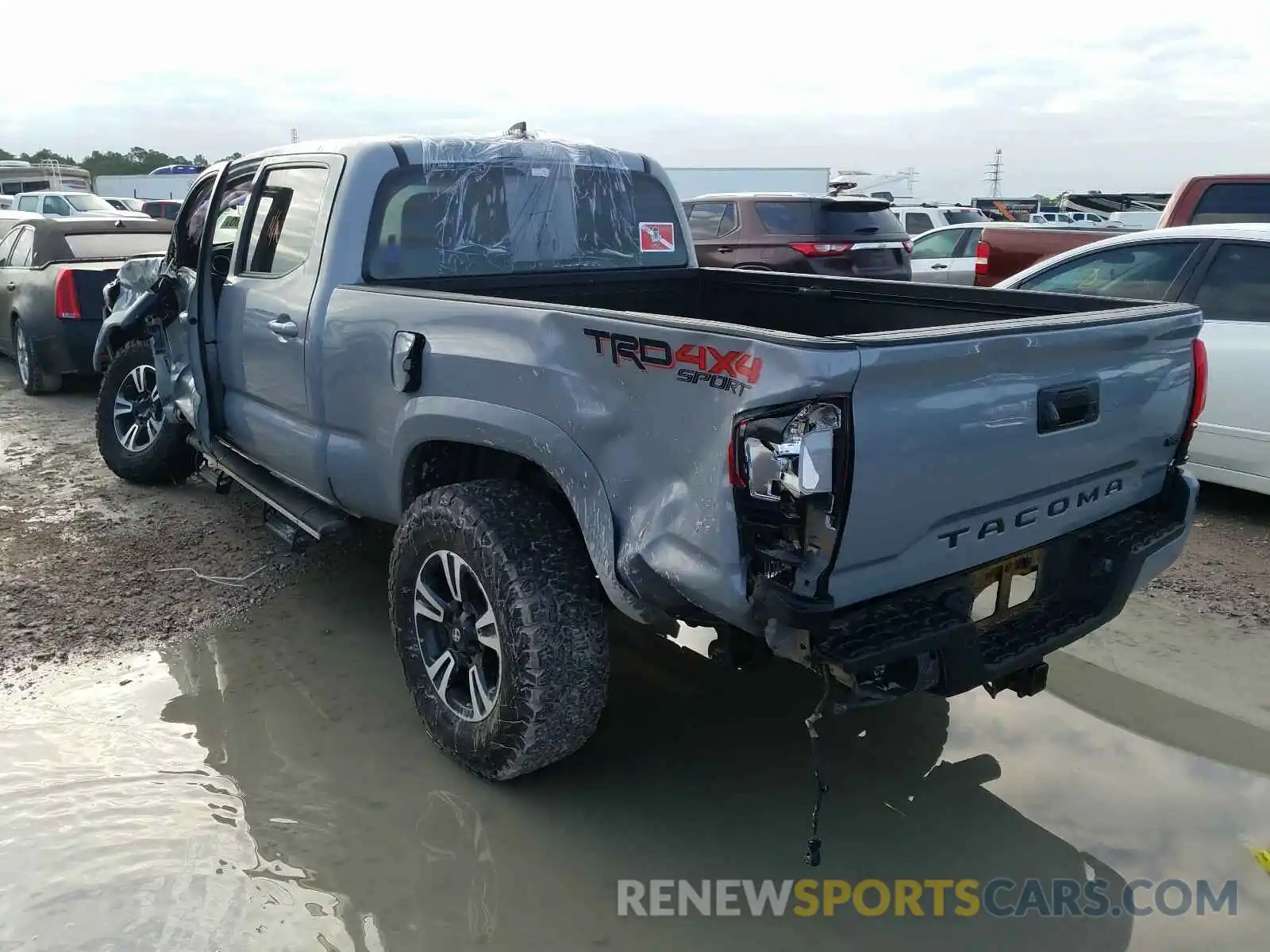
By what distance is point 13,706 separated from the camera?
3.58m

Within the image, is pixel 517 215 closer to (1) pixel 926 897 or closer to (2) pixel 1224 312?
(1) pixel 926 897

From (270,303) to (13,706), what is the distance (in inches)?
68.3

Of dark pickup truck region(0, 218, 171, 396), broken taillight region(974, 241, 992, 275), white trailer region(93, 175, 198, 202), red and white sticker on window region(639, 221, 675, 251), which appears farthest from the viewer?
white trailer region(93, 175, 198, 202)

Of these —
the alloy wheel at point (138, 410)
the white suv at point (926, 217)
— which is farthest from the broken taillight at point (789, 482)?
the white suv at point (926, 217)

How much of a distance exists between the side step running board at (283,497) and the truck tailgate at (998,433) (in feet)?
7.56

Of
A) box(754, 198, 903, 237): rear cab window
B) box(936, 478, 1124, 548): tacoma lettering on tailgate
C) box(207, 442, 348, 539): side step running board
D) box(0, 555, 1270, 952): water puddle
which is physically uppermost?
box(754, 198, 903, 237): rear cab window

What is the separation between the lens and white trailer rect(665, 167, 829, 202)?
87.8 ft

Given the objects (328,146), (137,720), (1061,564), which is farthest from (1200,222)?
(137,720)

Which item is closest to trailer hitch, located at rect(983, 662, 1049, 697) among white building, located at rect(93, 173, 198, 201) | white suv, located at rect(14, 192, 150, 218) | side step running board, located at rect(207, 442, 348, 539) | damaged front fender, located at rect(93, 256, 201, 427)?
side step running board, located at rect(207, 442, 348, 539)

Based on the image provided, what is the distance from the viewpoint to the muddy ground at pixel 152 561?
420 cm

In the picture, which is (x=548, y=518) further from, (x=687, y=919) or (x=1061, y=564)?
(x=1061, y=564)

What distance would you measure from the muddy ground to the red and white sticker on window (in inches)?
76.3

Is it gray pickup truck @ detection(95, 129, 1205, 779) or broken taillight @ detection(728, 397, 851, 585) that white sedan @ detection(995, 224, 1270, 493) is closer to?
gray pickup truck @ detection(95, 129, 1205, 779)

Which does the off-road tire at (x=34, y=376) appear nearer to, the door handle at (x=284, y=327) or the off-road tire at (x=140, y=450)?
the off-road tire at (x=140, y=450)
